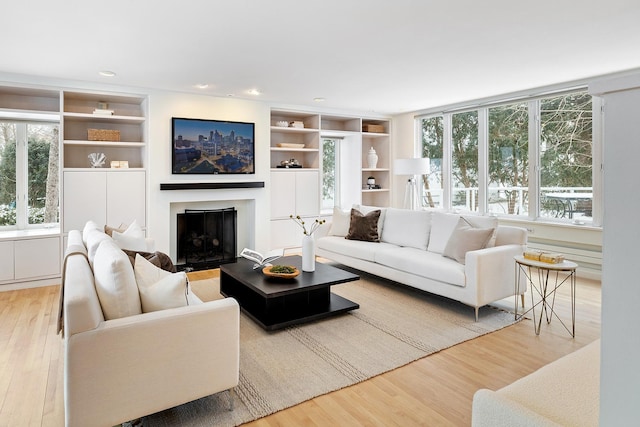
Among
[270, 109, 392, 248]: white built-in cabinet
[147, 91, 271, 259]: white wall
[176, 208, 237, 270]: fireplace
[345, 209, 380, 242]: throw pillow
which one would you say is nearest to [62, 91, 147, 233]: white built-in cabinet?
[147, 91, 271, 259]: white wall

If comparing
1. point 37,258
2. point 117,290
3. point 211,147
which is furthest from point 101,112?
point 117,290

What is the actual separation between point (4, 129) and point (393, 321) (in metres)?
5.30

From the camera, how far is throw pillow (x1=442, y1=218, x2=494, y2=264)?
3.66 m

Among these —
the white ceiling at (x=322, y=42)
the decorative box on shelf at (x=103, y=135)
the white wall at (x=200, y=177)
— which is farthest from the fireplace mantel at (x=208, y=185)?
the white ceiling at (x=322, y=42)

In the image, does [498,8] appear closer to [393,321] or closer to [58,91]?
[393,321]

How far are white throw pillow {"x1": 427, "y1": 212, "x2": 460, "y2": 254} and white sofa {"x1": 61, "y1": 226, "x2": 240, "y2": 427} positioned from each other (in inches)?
111

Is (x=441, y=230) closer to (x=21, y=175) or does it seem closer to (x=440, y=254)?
(x=440, y=254)

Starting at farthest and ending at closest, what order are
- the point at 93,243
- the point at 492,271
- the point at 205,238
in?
1. the point at 205,238
2. the point at 492,271
3. the point at 93,243

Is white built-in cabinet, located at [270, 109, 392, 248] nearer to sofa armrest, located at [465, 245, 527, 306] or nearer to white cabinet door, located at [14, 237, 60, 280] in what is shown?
white cabinet door, located at [14, 237, 60, 280]

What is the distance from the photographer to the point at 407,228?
471 cm

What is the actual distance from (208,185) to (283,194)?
1.29 m

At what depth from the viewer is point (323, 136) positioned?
7.29 metres

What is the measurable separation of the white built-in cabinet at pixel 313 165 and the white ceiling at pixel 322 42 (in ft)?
5.09

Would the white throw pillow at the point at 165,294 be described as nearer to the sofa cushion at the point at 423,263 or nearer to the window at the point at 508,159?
the sofa cushion at the point at 423,263
